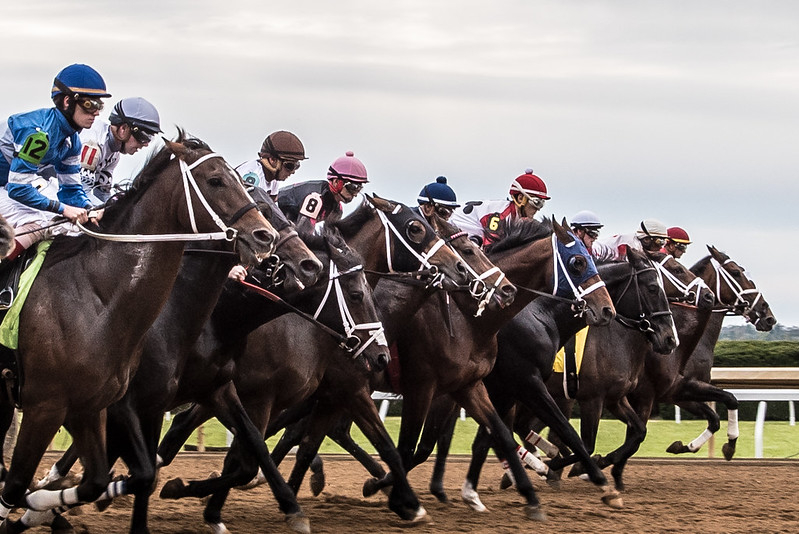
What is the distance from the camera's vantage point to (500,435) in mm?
8195

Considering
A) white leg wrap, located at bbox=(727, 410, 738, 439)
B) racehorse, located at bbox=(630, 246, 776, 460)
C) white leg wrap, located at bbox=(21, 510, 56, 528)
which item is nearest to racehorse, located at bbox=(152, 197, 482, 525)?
white leg wrap, located at bbox=(21, 510, 56, 528)

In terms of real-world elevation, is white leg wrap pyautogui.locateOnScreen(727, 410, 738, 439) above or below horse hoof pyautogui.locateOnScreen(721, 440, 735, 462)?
above

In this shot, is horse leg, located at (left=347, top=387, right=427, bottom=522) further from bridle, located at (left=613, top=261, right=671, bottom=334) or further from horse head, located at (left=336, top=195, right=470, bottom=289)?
bridle, located at (left=613, top=261, right=671, bottom=334)

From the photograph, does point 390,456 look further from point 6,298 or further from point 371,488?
point 6,298

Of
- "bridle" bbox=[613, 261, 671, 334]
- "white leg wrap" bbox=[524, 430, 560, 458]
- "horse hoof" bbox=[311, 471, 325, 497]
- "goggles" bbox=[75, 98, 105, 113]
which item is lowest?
"horse hoof" bbox=[311, 471, 325, 497]

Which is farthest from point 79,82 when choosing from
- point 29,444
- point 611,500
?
point 611,500

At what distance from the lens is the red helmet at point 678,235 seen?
13.4 meters

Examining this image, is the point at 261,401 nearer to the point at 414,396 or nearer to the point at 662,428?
the point at 414,396

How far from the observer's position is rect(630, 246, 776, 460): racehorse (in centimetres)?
1112

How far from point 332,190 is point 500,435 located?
77.4 inches

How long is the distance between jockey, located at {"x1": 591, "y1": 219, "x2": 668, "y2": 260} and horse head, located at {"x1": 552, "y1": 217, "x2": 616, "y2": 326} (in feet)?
11.0

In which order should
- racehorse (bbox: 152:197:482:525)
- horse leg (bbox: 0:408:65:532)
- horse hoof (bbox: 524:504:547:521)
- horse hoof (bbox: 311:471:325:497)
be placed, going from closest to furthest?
horse leg (bbox: 0:408:65:532) → racehorse (bbox: 152:197:482:525) → horse hoof (bbox: 524:504:547:521) → horse hoof (bbox: 311:471:325:497)

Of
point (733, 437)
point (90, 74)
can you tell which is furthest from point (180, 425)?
point (733, 437)

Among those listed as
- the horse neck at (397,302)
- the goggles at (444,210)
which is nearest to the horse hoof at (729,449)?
the goggles at (444,210)
